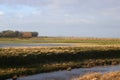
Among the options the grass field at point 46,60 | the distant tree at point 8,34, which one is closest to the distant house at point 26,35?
the distant tree at point 8,34

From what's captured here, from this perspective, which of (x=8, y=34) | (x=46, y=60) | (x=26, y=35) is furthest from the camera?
(x=26, y=35)

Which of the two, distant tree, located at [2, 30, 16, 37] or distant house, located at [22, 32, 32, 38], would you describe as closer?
distant tree, located at [2, 30, 16, 37]

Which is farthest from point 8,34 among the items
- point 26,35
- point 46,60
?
point 46,60

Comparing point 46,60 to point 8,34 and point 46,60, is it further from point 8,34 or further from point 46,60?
point 8,34

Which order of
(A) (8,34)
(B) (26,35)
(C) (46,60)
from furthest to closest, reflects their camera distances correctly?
1. (B) (26,35)
2. (A) (8,34)
3. (C) (46,60)

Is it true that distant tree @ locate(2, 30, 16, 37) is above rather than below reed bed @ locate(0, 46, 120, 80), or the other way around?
above

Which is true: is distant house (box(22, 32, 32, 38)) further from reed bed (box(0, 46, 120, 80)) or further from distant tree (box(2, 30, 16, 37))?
reed bed (box(0, 46, 120, 80))

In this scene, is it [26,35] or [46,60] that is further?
[26,35]

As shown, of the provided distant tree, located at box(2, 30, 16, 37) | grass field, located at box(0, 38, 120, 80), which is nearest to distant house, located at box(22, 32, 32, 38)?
distant tree, located at box(2, 30, 16, 37)

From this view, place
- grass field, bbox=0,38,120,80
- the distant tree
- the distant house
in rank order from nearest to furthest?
grass field, bbox=0,38,120,80, the distant tree, the distant house

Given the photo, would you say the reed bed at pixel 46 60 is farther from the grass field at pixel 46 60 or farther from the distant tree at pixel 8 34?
the distant tree at pixel 8 34

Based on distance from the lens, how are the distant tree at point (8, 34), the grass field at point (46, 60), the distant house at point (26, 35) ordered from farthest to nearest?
the distant house at point (26, 35) < the distant tree at point (8, 34) < the grass field at point (46, 60)

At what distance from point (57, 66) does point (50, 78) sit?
26.6 feet

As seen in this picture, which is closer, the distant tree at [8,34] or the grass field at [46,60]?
the grass field at [46,60]
